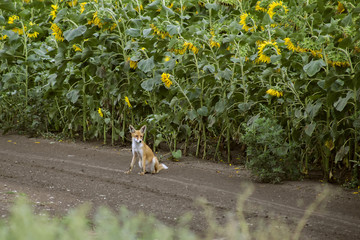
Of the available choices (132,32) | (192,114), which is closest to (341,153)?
(192,114)

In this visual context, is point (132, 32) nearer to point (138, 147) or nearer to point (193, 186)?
point (138, 147)

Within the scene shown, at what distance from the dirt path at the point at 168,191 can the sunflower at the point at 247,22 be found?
5.93 ft

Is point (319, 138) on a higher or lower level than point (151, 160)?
higher

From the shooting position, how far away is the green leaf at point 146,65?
7828mm

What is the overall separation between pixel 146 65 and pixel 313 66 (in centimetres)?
260

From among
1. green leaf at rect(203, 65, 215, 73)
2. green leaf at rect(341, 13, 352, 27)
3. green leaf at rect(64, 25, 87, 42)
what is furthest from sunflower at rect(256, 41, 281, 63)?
green leaf at rect(64, 25, 87, 42)

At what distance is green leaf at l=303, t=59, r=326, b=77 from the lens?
601 centimetres

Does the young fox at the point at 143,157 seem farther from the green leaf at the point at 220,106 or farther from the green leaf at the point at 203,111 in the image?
the green leaf at the point at 220,106

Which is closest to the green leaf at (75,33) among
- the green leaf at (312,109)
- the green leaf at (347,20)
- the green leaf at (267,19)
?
the green leaf at (267,19)

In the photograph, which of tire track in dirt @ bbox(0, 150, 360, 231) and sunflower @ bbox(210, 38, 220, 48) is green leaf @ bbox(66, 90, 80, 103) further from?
sunflower @ bbox(210, 38, 220, 48)

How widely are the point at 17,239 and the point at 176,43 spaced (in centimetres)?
525

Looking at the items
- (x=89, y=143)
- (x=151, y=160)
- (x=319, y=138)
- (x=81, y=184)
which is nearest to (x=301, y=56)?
(x=319, y=138)

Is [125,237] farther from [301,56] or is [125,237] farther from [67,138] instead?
[67,138]

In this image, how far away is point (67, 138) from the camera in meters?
9.81
